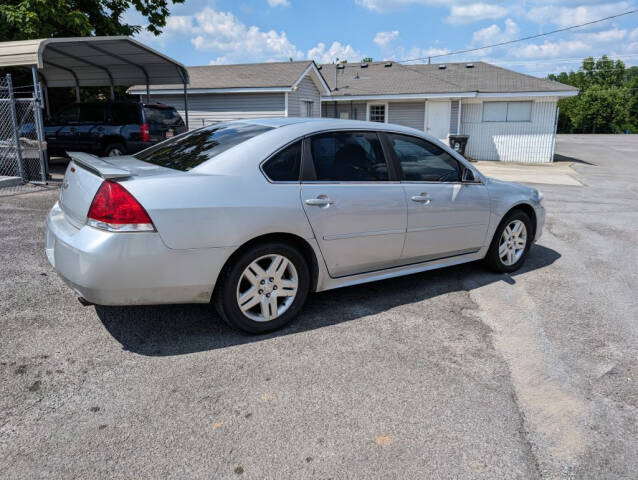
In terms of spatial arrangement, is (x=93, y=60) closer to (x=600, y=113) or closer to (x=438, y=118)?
(x=438, y=118)

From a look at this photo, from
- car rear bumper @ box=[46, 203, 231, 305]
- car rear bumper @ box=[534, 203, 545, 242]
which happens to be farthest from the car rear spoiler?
car rear bumper @ box=[534, 203, 545, 242]

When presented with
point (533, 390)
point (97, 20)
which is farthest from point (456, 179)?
point (97, 20)

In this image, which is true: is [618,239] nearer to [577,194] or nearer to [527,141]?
[577,194]

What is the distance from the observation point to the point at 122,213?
3.29 meters

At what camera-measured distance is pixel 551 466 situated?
2555 mm

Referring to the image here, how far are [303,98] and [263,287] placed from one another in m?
19.0

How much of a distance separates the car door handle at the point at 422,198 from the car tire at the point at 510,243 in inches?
46.4

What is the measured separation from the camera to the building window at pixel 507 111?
901 inches

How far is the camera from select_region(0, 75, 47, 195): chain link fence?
10.3 m

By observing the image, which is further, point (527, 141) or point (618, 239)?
point (527, 141)

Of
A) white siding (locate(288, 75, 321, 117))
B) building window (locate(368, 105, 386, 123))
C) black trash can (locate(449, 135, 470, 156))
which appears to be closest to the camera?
white siding (locate(288, 75, 321, 117))

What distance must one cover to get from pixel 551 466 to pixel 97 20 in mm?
18438

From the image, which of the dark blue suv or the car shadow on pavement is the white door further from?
the car shadow on pavement

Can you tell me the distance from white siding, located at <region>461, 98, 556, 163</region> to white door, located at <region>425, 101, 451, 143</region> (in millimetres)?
980
